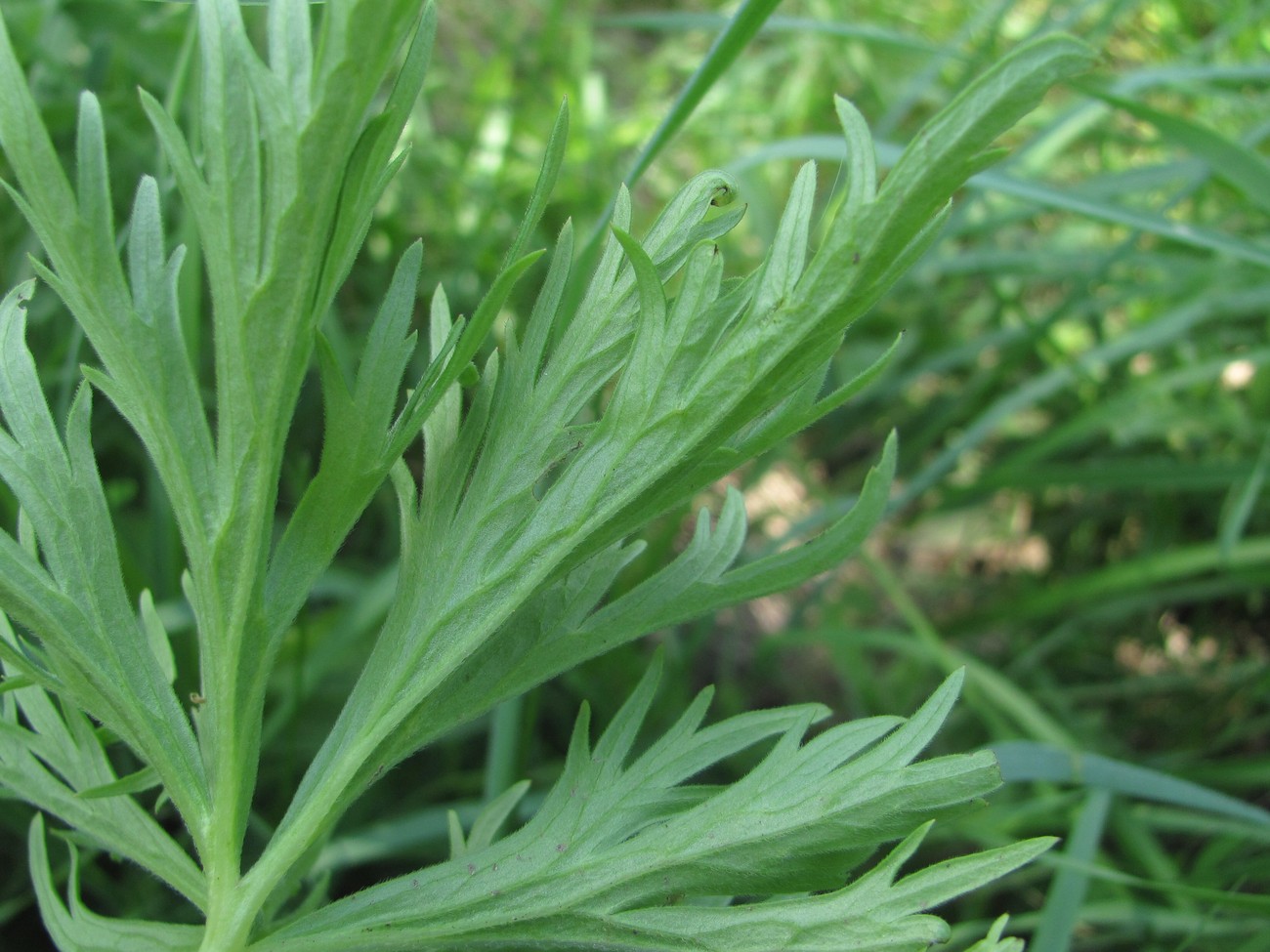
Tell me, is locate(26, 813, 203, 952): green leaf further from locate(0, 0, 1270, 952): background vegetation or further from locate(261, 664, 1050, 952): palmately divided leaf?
locate(0, 0, 1270, 952): background vegetation

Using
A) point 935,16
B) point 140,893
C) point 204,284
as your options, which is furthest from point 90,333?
point 935,16

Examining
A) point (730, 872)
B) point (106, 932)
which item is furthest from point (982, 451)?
point (106, 932)

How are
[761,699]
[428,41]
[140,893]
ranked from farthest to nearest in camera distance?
[761,699]
[140,893]
[428,41]

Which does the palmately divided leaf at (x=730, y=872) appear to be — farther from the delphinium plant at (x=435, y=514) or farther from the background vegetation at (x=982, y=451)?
the background vegetation at (x=982, y=451)

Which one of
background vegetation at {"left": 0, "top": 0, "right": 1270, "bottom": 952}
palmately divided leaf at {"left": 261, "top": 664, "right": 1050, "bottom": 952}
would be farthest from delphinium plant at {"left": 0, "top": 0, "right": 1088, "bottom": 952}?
background vegetation at {"left": 0, "top": 0, "right": 1270, "bottom": 952}

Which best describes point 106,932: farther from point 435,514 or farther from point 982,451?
point 982,451

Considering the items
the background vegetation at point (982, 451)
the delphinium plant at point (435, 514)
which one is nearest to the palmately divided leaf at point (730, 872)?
the delphinium plant at point (435, 514)

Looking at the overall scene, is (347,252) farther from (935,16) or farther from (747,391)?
(935,16)
